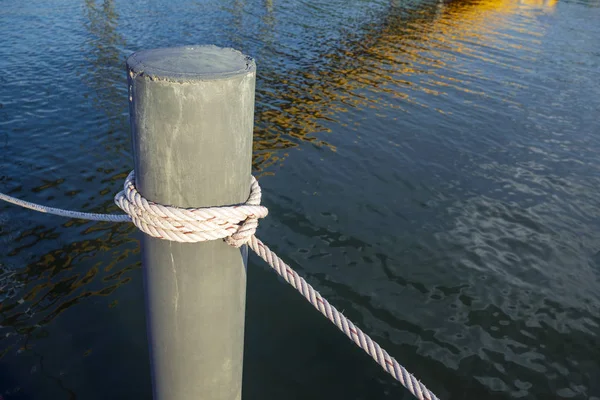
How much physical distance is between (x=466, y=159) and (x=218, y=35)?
1259 centimetres

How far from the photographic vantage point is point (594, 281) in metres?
6.91

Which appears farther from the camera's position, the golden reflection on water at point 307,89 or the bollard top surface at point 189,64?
the golden reflection on water at point 307,89

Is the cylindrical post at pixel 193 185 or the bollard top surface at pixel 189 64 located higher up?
the bollard top surface at pixel 189 64

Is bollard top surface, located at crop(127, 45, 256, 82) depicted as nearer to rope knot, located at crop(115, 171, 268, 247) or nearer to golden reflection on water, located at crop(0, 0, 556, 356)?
rope knot, located at crop(115, 171, 268, 247)

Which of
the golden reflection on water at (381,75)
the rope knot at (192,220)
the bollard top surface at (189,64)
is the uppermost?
the bollard top surface at (189,64)

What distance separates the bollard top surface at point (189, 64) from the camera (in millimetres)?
1410

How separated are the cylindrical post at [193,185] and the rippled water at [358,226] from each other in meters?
3.41

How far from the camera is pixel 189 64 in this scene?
1.54 m

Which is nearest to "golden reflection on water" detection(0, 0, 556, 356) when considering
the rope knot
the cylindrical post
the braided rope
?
the cylindrical post

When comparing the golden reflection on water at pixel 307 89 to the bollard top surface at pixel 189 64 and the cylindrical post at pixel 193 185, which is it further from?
the bollard top surface at pixel 189 64

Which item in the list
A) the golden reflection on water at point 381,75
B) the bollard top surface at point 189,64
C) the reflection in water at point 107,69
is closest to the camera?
the bollard top surface at point 189,64

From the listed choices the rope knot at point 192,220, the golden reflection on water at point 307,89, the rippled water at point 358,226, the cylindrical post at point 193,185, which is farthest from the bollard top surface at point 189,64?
the golden reflection on water at point 307,89

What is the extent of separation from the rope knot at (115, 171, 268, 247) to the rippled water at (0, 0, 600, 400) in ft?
12.8

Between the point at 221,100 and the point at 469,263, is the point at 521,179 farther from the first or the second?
the point at 221,100
